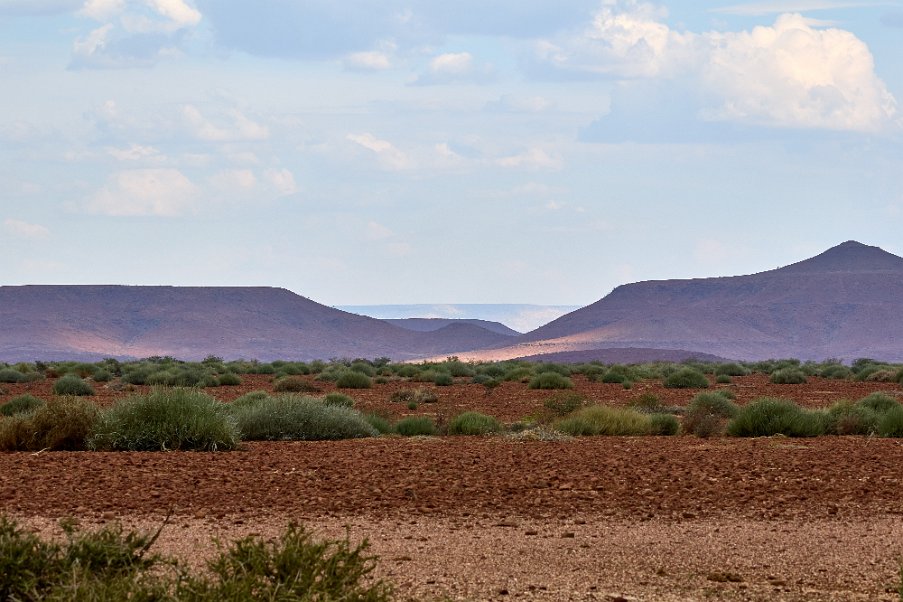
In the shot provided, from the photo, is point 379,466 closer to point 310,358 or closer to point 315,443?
point 315,443

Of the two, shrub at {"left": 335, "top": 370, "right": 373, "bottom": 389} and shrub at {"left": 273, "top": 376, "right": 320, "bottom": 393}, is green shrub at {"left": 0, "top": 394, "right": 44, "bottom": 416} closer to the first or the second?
shrub at {"left": 273, "top": 376, "right": 320, "bottom": 393}

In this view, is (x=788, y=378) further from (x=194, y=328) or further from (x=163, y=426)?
(x=194, y=328)

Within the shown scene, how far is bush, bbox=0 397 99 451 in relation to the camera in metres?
19.7

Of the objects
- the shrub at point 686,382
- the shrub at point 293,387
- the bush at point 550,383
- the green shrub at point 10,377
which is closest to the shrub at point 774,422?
the shrub at point 293,387

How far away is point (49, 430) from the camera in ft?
65.3

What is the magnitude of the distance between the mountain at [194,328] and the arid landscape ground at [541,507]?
114m

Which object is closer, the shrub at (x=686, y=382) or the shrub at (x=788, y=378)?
the shrub at (x=686, y=382)

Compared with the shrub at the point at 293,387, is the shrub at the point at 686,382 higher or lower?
higher

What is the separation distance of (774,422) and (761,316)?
116771 millimetres

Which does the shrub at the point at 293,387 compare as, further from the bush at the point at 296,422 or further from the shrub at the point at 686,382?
the bush at the point at 296,422

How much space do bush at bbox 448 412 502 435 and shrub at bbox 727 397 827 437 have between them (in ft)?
15.4

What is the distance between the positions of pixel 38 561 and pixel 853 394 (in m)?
38.0

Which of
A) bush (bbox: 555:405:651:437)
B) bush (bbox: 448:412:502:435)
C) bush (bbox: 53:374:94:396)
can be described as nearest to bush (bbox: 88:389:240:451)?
bush (bbox: 448:412:502:435)

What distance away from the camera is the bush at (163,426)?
19516 mm
